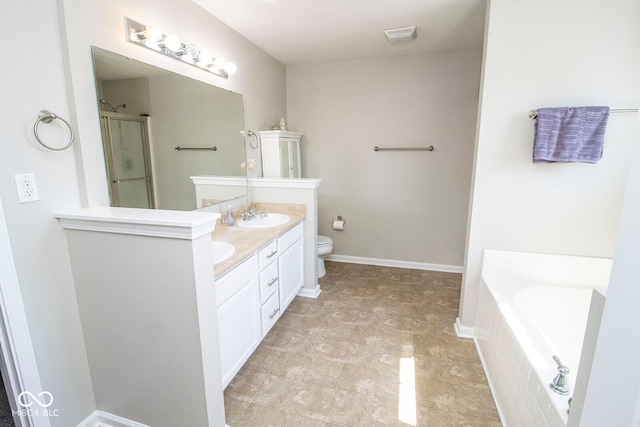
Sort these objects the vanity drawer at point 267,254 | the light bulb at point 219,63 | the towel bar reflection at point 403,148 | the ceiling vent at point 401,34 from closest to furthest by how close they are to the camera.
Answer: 1. the vanity drawer at point 267,254
2. the light bulb at point 219,63
3. the ceiling vent at point 401,34
4. the towel bar reflection at point 403,148

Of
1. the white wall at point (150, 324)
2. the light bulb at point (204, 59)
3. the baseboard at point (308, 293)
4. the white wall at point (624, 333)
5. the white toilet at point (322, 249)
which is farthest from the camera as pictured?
the white toilet at point (322, 249)

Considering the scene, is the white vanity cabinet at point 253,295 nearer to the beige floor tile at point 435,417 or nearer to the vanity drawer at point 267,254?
the vanity drawer at point 267,254

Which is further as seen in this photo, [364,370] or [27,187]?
[364,370]

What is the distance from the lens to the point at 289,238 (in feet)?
8.06

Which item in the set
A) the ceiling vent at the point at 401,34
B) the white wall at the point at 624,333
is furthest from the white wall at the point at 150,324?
the ceiling vent at the point at 401,34

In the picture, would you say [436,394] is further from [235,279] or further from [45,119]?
→ [45,119]

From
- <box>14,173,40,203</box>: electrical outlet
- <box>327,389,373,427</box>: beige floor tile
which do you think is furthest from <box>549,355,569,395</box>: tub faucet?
<box>14,173,40,203</box>: electrical outlet

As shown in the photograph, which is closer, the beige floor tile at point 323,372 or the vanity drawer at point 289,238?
the beige floor tile at point 323,372

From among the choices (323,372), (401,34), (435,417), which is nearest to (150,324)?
(323,372)

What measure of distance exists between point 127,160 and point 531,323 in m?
2.36

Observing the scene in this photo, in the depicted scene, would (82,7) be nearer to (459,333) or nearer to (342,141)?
(342,141)

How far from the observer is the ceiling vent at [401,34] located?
8.47 ft

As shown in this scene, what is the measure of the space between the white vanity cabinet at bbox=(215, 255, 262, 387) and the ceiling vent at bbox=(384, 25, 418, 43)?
221cm

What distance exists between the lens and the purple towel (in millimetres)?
1791
